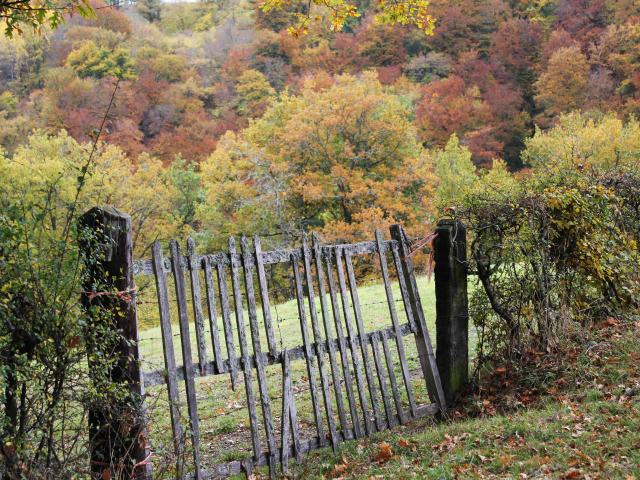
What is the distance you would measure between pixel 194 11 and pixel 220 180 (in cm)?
7524

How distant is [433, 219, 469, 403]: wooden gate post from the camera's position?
7.29 m

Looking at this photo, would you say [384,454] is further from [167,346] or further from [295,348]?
[167,346]

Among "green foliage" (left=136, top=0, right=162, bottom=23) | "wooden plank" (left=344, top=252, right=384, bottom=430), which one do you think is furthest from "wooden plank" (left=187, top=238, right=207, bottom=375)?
"green foliage" (left=136, top=0, right=162, bottom=23)

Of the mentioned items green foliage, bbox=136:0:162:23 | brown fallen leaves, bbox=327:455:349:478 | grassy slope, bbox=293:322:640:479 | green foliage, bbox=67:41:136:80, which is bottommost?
brown fallen leaves, bbox=327:455:349:478

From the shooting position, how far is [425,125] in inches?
1818

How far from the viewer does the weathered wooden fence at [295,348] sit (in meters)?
4.88

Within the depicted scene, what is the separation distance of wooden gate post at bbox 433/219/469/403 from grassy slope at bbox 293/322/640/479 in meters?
0.46

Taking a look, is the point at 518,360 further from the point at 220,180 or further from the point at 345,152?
the point at 220,180

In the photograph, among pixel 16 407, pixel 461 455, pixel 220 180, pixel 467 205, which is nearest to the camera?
pixel 16 407

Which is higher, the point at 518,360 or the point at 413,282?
the point at 413,282

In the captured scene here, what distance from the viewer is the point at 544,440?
5141mm

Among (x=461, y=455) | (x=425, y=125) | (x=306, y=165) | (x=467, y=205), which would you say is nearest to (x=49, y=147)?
(x=306, y=165)

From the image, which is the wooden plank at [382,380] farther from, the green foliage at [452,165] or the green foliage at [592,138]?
the green foliage at [452,165]

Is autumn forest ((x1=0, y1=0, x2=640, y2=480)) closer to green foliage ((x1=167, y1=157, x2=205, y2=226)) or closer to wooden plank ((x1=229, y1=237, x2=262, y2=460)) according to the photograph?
green foliage ((x1=167, y1=157, x2=205, y2=226))
